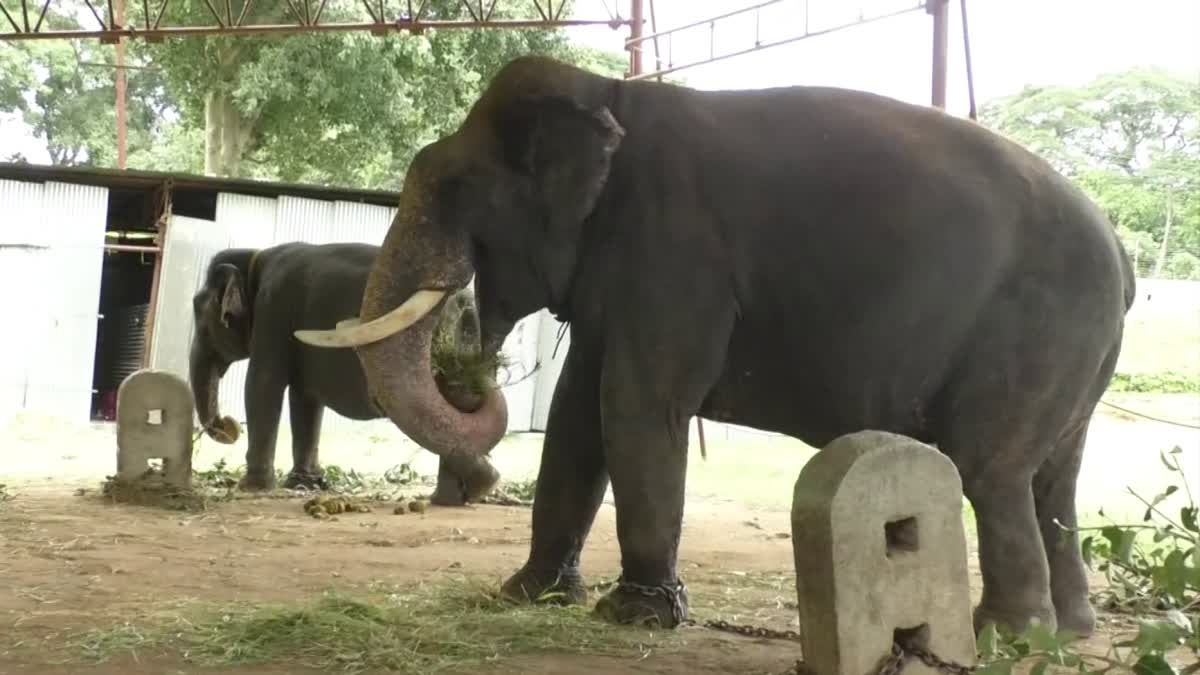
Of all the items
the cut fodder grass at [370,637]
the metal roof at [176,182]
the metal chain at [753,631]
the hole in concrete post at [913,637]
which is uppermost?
the metal roof at [176,182]

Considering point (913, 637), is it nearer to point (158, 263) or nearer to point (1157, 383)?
point (158, 263)

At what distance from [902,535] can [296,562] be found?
3.56 meters

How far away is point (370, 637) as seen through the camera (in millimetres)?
3941

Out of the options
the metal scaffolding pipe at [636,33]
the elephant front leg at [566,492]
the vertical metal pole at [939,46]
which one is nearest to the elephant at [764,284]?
the elephant front leg at [566,492]

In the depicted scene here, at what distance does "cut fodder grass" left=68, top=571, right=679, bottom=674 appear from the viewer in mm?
3721

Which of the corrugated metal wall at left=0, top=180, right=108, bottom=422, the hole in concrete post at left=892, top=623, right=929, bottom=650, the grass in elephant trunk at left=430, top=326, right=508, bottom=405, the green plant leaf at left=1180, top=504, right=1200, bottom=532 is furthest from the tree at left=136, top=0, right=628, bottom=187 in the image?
the green plant leaf at left=1180, top=504, right=1200, bottom=532

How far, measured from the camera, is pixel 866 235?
4.33 m

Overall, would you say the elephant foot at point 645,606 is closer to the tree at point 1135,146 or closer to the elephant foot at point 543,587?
the elephant foot at point 543,587

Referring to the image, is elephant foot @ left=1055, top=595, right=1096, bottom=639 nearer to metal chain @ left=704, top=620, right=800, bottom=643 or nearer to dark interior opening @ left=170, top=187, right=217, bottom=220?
metal chain @ left=704, top=620, right=800, bottom=643

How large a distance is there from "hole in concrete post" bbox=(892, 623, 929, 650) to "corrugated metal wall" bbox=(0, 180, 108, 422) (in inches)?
586

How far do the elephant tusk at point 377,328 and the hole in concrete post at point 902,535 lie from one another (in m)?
1.96

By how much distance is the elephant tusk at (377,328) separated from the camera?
4363mm

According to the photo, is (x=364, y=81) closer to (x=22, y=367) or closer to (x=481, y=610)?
(x=22, y=367)

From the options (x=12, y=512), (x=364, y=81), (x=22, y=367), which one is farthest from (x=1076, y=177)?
(x=12, y=512)
